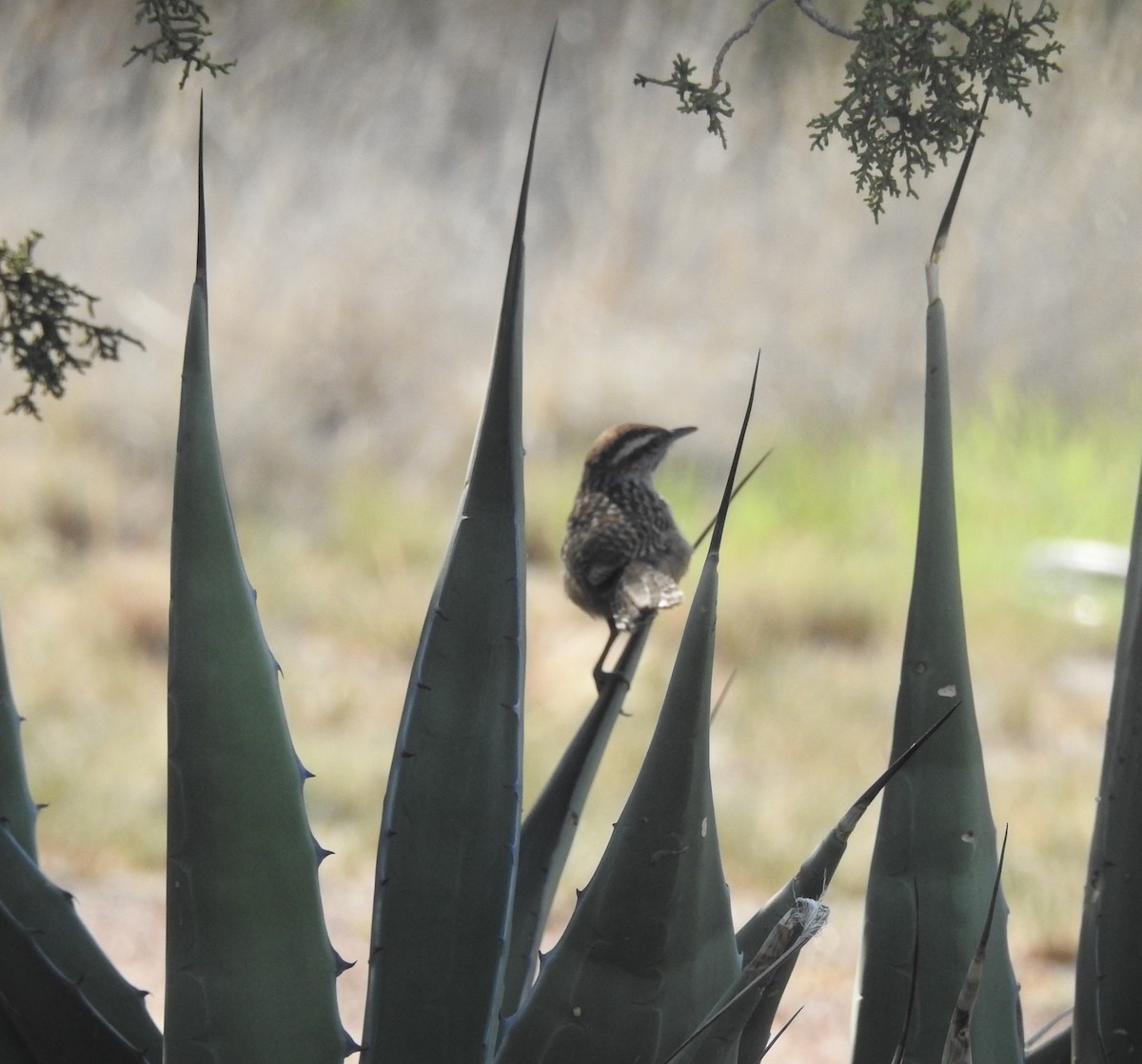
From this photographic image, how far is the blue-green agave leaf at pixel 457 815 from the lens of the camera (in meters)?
1.05

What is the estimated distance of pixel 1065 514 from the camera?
6270 millimetres

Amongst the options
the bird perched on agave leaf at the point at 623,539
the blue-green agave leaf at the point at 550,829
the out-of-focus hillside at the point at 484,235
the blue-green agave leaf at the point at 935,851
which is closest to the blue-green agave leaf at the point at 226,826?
the blue-green agave leaf at the point at 550,829

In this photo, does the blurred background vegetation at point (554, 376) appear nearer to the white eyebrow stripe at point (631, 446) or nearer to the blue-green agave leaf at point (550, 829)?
the white eyebrow stripe at point (631, 446)

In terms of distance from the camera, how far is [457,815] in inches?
42.2

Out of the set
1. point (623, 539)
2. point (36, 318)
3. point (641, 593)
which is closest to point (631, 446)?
point (623, 539)

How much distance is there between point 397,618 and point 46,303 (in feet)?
16.1

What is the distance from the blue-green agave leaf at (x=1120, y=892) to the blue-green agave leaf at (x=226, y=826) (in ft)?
1.77

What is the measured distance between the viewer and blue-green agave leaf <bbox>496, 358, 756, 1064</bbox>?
85cm

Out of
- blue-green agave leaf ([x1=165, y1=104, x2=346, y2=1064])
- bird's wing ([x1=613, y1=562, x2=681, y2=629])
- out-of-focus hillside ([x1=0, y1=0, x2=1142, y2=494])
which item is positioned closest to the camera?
blue-green agave leaf ([x1=165, y1=104, x2=346, y2=1064])

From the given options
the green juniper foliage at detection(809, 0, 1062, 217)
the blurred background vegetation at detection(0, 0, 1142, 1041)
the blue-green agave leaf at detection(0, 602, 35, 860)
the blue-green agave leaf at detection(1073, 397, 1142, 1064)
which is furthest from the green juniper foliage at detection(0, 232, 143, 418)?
the blurred background vegetation at detection(0, 0, 1142, 1041)

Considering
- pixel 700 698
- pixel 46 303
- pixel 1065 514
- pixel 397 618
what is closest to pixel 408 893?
pixel 700 698

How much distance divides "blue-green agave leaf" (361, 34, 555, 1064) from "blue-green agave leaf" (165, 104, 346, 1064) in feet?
0.33

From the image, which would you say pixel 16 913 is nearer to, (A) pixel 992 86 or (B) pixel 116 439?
(A) pixel 992 86

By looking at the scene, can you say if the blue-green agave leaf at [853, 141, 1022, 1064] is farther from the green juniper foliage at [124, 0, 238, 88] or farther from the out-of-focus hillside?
the out-of-focus hillside
